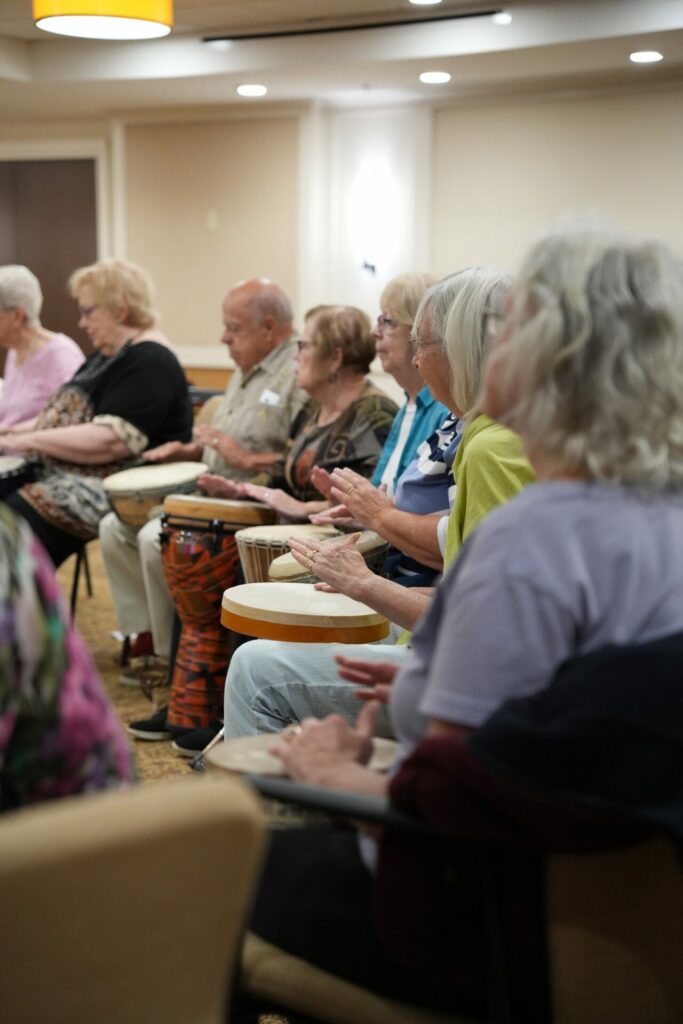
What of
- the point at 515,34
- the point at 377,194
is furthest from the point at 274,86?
the point at 515,34

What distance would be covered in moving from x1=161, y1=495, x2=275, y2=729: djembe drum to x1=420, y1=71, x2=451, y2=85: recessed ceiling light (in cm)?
501

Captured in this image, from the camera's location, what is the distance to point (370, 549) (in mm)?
2834

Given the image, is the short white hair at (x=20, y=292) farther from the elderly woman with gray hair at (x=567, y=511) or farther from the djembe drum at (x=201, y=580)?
the elderly woman with gray hair at (x=567, y=511)

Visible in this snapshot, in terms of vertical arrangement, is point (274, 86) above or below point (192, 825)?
above

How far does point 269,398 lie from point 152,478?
20.1 inches

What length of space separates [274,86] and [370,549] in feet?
20.6

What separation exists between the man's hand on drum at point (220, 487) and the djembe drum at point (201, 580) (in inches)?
5.3

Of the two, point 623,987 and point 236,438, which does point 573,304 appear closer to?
point 623,987

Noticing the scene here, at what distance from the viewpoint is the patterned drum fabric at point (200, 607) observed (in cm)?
360

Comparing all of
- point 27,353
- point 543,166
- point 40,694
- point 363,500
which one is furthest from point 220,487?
point 543,166

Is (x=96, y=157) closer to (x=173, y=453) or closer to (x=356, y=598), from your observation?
(x=173, y=453)

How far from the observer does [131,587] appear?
4.35m

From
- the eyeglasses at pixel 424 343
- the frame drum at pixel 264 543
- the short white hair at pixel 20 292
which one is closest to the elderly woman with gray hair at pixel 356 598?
the eyeglasses at pixel 424 343

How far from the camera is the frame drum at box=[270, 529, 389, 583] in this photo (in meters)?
2.81
